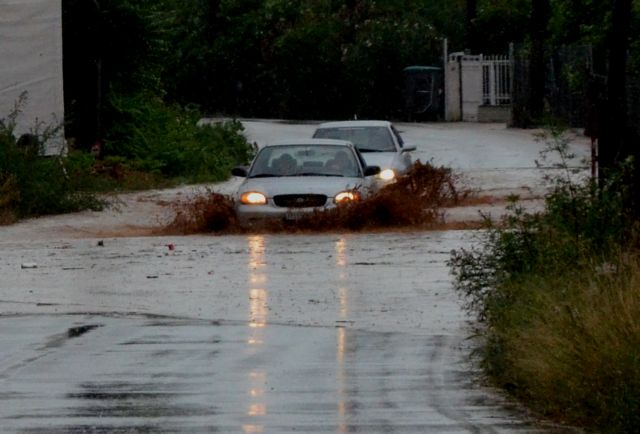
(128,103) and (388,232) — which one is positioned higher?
(128,103)

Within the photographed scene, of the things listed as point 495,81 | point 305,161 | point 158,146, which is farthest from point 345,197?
point 495,81

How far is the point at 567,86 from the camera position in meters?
48.3

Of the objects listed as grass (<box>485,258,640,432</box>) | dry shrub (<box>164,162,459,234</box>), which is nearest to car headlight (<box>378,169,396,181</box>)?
dry shrub (<box>164,162,459,234</box>)

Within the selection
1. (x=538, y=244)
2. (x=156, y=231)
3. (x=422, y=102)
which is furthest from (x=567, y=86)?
(x=538, y=244)

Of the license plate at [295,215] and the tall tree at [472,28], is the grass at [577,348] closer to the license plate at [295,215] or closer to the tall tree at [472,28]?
the license plate at [295,215]

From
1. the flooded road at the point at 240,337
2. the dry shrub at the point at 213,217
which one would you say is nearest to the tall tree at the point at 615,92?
the flooded road at the point at 240,337

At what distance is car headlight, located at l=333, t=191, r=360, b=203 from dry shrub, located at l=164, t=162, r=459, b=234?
91mm

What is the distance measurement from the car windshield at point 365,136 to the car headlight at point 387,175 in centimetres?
166

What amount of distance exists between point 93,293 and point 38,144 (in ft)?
41.3

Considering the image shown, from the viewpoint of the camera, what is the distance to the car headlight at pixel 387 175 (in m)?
26.5

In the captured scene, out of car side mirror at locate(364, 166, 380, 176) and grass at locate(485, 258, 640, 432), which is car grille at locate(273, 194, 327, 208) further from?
grass at locate(485, 258, 640, 432)

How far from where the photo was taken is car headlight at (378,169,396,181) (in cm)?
2655

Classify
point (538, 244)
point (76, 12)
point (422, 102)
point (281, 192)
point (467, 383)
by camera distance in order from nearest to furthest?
point (467, 383), point (538, 244), point (281, 192), point (76, 12), point (422, 102)

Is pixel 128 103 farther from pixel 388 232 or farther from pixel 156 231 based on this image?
pixel 388 232
